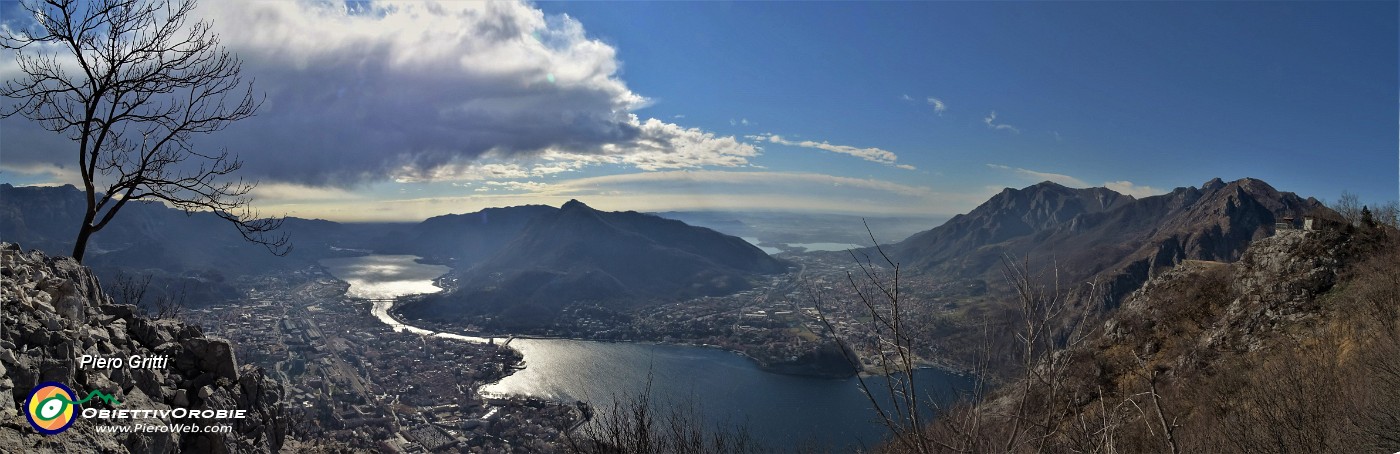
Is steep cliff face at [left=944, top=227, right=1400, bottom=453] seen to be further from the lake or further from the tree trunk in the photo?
the lake

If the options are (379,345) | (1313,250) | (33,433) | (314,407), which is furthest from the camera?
(379,345)

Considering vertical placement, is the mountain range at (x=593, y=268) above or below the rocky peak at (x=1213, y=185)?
below

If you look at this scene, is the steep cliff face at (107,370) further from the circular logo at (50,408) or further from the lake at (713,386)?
the lake at (713,386)

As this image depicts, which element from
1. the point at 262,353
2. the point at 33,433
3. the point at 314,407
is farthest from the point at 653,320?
the point at 33,433

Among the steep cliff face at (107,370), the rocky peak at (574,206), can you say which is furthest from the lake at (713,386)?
the rocky peak at (574,206)

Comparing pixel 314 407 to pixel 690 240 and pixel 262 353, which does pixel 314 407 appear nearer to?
pixel 262 353

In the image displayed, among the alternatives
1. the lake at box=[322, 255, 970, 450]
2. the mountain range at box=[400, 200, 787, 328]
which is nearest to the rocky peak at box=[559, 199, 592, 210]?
the mountain range at box=[400, 200, 787, 328]
